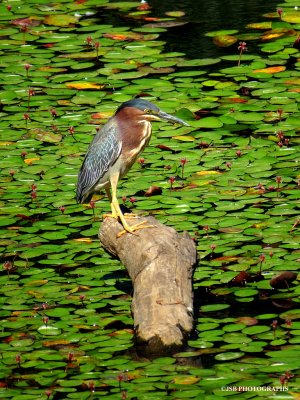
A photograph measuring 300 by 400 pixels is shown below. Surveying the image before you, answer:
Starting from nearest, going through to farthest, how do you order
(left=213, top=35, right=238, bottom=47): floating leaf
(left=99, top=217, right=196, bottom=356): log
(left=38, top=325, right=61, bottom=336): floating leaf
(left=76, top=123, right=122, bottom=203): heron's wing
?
1. (left=99, top=217, right=196, bottom=356): log
2. (left=38, top=325, right=61, bottom=336): floating leaf
3. (left=76, top=123, right=122, bottom=203): heron's wing
4. (left=213, top=35, right=238, bottom=47): floating leaf

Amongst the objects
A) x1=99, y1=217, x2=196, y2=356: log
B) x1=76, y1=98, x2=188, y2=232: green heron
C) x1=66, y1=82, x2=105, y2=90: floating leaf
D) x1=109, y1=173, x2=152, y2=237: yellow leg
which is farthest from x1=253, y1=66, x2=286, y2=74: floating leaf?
x1=99, y1=217, x2=196, y2=356: log

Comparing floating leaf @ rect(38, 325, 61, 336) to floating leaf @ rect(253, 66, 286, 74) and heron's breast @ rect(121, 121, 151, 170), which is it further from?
floating leaf @ rect(253, 66, 286, 74)

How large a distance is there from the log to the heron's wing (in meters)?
0.54

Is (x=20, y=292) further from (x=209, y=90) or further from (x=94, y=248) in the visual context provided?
(x=209, y=90)

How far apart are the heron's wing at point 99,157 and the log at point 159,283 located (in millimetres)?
538

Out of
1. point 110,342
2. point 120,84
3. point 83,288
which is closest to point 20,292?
point 83,288

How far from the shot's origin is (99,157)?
24.4 feet

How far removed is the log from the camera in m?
6.31

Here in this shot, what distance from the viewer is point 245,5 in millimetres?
11781

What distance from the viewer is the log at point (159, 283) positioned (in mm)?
6309

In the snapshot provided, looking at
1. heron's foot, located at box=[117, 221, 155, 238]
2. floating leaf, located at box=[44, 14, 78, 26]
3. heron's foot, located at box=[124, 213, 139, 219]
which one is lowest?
heron's foot, located at box=[124, 213, 139, 219]

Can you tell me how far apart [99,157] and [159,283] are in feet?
4.05

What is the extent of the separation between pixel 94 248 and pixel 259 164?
5.00 feet

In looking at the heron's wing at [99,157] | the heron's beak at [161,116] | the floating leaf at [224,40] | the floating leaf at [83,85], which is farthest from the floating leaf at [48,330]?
the floating leaf at [224,40]
